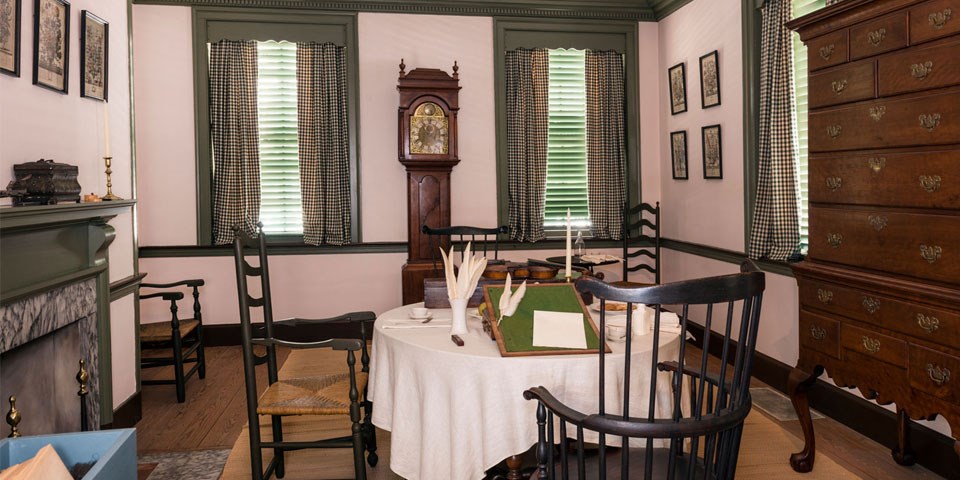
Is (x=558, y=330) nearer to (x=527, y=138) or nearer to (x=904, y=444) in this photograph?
(x=904, y=444)

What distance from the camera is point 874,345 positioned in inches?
108

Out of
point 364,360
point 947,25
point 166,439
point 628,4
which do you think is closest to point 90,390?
point 166,439

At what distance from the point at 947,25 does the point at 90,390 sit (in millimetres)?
3853

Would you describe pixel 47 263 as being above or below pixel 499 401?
above

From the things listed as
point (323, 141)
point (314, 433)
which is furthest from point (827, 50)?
point (323, 141)

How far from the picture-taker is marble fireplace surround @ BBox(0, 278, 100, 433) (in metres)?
2.64

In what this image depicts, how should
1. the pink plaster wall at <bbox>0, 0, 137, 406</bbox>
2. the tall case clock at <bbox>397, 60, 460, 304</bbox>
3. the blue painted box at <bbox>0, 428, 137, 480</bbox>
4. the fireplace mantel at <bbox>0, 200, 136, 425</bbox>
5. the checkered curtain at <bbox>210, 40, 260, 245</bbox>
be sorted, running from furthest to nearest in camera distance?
the checkered curtain at <bbox>210, 40, 260, 245</bbox> → the tall case clock at <bbox>397, 60, 460, 304</bbox> → the pink plaster wall at <bbox>0, 0, 137, 406</bbox> → the fireplace mantel at <bbox>0, 200, 136, 425</bbox> → the blue painted box at <bbox>0, 428, 137, 480</bbox>

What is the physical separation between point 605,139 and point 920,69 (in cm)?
376

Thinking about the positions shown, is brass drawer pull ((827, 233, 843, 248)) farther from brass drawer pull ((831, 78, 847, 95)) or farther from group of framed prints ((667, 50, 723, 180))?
group of framed prints ((667, 50, 723, 180))

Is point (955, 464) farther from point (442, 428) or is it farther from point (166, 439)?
point (166, 439)

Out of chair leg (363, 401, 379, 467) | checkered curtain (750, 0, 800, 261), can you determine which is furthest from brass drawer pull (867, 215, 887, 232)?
chair leg (363, 401, 379, 467)

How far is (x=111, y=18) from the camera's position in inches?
149

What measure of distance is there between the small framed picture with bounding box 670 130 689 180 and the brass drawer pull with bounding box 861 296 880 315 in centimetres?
311

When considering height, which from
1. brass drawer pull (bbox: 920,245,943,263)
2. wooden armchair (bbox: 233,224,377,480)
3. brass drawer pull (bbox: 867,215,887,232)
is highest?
brass drawer pull (bbox: 867,215,887,232)
